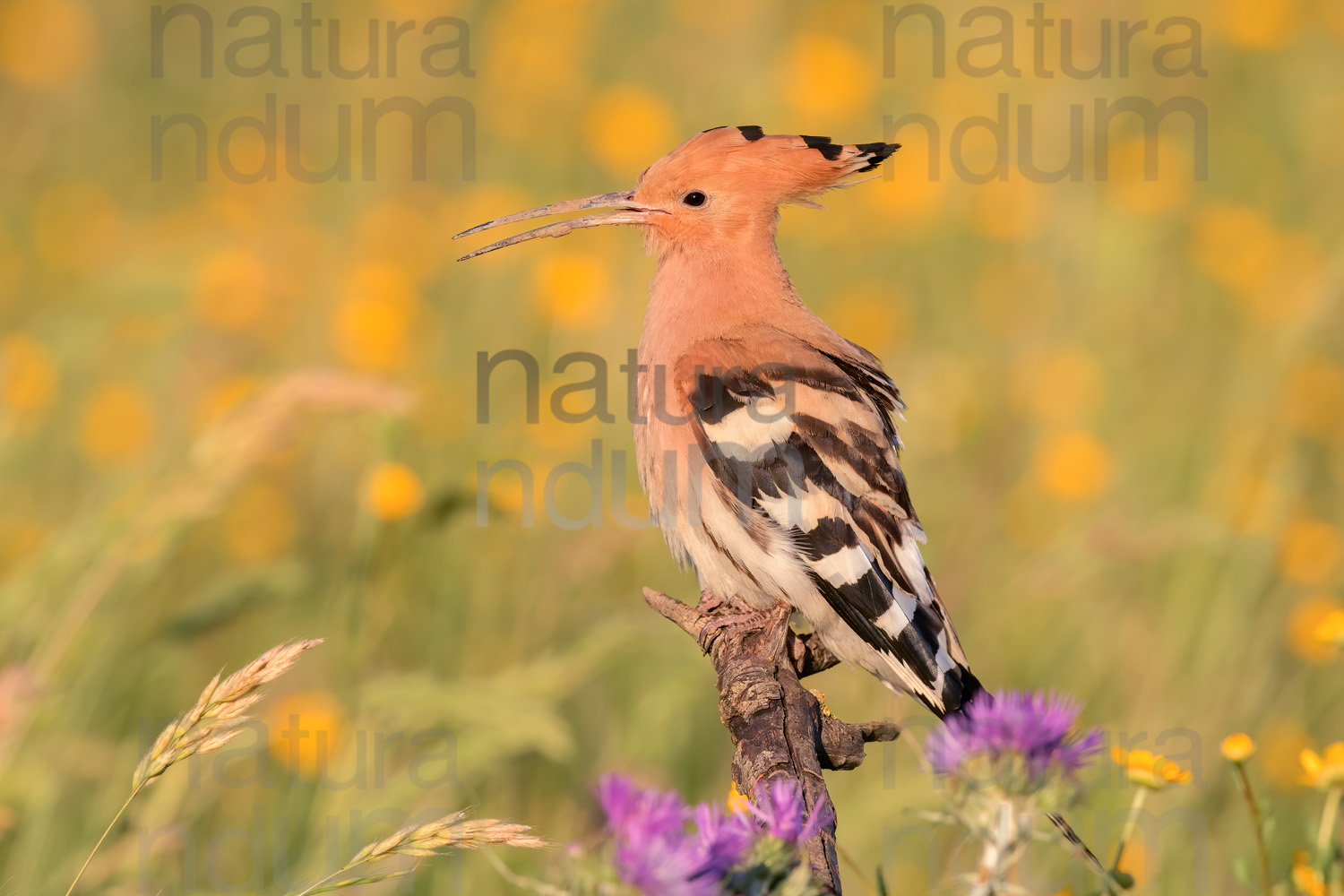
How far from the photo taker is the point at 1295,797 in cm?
280

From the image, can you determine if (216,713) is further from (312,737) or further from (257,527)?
(257,527)

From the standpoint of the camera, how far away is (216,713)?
1179 mm

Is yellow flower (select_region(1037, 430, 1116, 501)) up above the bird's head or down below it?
below

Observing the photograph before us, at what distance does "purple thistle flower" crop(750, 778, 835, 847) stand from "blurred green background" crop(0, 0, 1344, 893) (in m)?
0.30

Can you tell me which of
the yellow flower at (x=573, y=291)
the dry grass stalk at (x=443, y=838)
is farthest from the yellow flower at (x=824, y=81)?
the dry grass stalk at (x=443, y=838)

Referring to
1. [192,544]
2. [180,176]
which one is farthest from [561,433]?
[180,176]

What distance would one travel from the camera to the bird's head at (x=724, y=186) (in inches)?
96.1

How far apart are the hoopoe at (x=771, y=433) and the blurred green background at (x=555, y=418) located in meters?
0.31

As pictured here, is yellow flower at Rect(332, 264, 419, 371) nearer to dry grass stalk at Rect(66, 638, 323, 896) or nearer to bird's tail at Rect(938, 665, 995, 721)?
bird's tail at Rect(938, 665, 995, 721)

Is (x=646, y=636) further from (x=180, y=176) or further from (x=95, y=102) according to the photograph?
(x=95, y=102)

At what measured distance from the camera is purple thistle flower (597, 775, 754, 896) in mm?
836

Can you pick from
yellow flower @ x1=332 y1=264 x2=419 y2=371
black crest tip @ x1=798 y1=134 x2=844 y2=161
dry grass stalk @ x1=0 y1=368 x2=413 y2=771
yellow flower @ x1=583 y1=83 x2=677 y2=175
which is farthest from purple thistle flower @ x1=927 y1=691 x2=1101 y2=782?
yellow flower @ x1=583 y1=83 x2=677 y2=175

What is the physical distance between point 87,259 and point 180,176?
1.21 m

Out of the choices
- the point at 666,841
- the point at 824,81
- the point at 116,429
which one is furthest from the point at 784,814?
the point at 824,81
